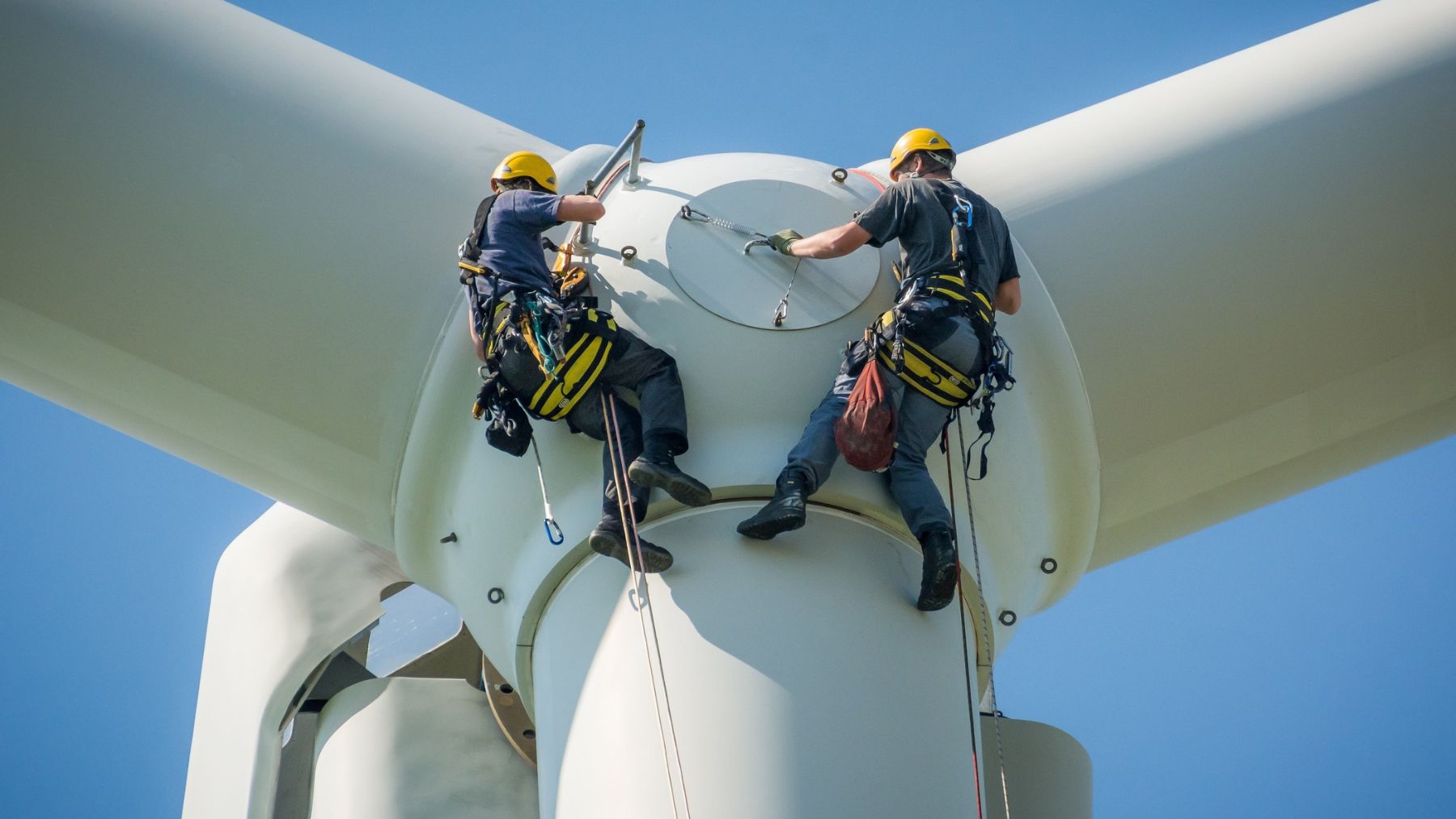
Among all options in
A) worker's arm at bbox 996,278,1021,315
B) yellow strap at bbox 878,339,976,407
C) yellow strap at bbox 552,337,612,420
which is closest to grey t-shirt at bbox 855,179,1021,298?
worker's arm at bbox 996,278,1021,315

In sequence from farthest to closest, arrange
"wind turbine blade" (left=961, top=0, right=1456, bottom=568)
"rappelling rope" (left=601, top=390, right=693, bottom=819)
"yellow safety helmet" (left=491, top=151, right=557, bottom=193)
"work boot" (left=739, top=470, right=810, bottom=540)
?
"wind turbine blade" (left=961, top=0, right=1456, bottom=568) < "yellow safety helmet" (left=491, top=151, right=557, bottom=193) < "work boot" (left=739, top=470, right=810, bottom=540) < "rappelling rope" (left=601, top=390, right=693, bottom=819)

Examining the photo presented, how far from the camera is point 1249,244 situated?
30.2 feet

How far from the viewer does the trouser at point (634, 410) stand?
805cm

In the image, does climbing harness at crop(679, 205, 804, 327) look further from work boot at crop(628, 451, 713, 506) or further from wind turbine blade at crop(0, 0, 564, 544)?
wind turbine blade at crop(0, 0, 564, 544)

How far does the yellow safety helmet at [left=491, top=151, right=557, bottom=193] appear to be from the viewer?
884 centimetres

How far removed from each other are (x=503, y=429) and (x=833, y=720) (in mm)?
2139

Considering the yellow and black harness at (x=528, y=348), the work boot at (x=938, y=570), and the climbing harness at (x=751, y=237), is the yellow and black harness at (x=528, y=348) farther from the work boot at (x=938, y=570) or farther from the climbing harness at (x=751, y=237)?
the work boot at (x=938, y=570)

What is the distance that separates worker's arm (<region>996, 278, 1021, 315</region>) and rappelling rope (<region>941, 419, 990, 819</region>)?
65cm

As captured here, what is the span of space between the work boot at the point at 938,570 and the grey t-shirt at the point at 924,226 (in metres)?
1.21

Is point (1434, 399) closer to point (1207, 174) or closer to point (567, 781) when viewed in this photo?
point (1207, 174)

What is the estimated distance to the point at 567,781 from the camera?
305 inches

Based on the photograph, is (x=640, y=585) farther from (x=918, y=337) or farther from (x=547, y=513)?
(x=918, y=337)

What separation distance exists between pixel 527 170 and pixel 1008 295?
240 centimetres

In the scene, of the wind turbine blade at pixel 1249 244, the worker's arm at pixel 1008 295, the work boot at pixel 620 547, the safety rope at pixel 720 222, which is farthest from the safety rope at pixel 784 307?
the wind turbine blade at pixel 1249 244
